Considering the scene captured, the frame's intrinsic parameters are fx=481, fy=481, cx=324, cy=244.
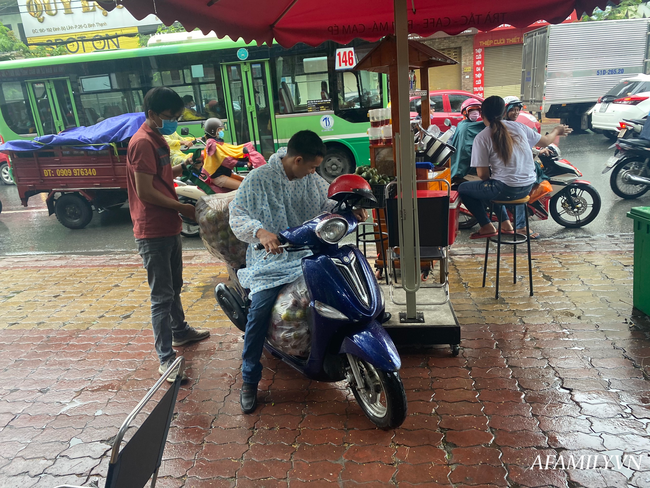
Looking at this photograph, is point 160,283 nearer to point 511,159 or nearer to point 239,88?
point 511,159

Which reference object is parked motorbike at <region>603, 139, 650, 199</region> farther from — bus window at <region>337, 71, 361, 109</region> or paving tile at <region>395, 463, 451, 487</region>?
paving tile at <region>395, 463, 451, 487</region>

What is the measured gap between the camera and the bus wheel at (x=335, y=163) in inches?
420

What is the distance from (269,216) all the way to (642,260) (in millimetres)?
2952

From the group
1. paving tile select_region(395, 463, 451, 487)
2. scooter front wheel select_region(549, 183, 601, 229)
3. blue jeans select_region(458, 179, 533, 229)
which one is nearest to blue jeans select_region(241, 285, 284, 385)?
paving tile select_region(395, 463, 451, 487)

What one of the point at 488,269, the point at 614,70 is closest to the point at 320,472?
the point at 488,269

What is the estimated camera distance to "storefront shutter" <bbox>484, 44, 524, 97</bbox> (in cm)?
2080

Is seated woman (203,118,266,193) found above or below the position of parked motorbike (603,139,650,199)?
above

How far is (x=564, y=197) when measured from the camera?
257 inches

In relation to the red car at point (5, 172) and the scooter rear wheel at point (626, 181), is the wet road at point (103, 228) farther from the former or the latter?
the red car at point (5, 172)

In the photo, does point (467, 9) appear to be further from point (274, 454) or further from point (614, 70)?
point (614, 70)

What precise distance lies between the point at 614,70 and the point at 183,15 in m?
17.6

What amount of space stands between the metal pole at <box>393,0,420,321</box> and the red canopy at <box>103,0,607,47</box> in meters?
1.40

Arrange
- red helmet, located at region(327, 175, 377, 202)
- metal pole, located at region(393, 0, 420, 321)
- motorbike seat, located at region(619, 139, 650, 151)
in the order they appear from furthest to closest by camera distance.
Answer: motorbike seat, located at region(619, 139, 650, 151) < metal pole, located at region(393, 0, 420, 321) < red helmet, located at region(327, 175, 377, 202)

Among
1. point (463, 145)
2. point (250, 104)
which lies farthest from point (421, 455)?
point (250, 104)
